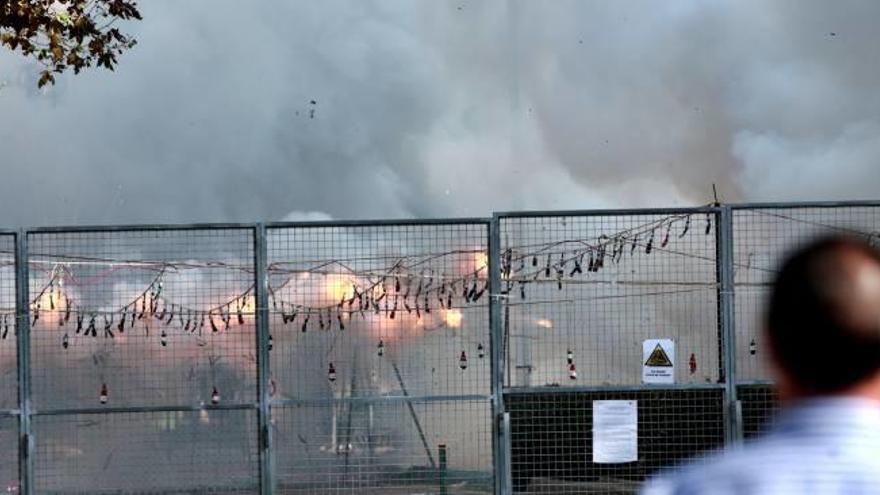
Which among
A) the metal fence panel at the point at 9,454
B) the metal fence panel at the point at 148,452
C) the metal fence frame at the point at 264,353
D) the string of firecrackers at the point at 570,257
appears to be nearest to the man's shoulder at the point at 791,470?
the metal fence frame at the point at 264,353

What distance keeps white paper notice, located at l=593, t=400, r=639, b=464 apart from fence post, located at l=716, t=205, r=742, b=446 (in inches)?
27.9

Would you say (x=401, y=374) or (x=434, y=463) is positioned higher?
(x=401, y=374)

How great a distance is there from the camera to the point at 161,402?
8734mm

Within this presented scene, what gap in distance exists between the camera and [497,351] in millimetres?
8727

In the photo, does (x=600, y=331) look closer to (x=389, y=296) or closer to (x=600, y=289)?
(x=600, y=289)

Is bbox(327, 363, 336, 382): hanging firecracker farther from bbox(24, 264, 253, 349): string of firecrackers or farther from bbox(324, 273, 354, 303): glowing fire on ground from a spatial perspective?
bbox(24, 264, 253, 349): string of firecrackers

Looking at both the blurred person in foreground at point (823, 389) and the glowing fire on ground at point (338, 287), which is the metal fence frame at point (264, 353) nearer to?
the glowing fire on ground at point (338, 287)

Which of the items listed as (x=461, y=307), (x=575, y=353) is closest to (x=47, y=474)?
(x=461, y=307)

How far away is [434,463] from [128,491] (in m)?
2.13

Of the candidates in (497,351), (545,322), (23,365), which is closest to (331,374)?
(497,351)

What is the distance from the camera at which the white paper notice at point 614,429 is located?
28.8 feet

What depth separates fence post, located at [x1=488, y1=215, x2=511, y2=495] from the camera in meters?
8.73

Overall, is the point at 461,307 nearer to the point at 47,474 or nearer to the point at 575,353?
the point at 575,353

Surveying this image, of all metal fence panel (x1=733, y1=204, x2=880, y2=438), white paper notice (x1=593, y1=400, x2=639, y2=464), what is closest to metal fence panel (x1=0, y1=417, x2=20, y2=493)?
white paper notice (x1=593, y1=400, x2=639, y2=464)
